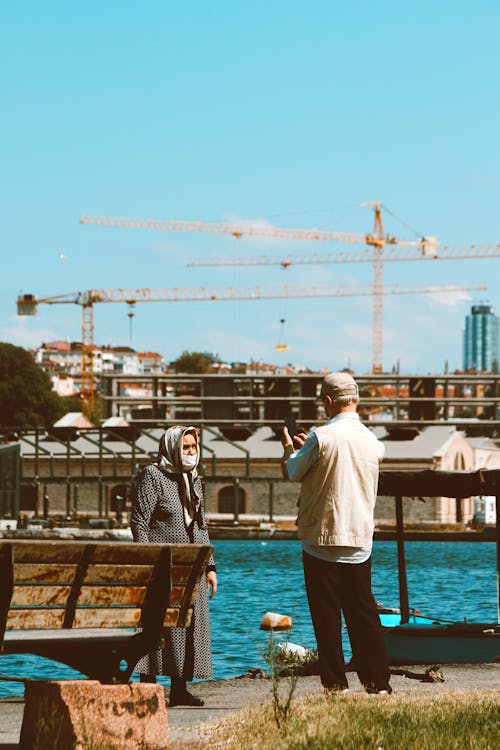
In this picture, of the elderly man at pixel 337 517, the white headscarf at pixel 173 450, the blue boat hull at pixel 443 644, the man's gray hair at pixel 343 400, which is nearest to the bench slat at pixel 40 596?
the elderly man at pixel 337 517

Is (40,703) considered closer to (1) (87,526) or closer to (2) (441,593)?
(2) (441,593)

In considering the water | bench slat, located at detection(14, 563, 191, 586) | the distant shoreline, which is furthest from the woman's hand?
the distant shoreline

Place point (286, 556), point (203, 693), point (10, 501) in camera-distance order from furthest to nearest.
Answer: point (10, 501)
point (286, 556)
point (203, 693)

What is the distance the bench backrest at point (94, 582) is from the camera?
5.57 meters

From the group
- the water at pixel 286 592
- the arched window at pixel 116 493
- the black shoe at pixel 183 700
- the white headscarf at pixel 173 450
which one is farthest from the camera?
the arched window at pixel 116 493

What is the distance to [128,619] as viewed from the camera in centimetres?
600

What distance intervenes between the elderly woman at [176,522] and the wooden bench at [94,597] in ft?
4.22

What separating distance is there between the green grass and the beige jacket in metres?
0.81

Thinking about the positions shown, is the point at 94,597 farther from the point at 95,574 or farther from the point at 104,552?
the point at 104,552

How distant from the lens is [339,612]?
6.75 metres

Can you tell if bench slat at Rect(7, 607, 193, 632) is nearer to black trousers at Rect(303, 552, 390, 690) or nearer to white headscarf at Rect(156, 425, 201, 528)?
black trousers at Rect(303, 552, 390, 690)

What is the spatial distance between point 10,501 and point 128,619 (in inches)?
2347

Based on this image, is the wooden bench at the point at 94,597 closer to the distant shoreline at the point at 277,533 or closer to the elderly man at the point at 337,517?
the elderly man at the point at 337,517

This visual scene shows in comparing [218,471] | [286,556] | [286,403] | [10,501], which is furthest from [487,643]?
[286,403]
